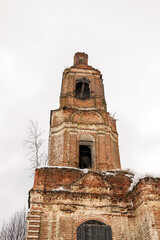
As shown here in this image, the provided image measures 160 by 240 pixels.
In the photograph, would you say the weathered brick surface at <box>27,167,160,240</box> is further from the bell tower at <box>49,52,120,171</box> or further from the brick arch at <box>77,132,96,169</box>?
the brick arch at <box>77,132,96,169</box>

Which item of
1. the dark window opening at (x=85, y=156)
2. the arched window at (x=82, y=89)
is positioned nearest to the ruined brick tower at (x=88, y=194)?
the dark window opening at (x=85, y=156)

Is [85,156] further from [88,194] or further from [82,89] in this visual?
[82,89]

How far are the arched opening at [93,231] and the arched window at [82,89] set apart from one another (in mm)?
8652

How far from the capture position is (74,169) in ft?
34.7

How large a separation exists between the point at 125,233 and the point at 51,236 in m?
2.64

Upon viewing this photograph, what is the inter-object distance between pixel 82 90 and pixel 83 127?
154 inches

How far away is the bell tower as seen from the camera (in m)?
12.0

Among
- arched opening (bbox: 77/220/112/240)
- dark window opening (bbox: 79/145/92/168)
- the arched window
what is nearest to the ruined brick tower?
arched opening (bbox: 77/220/112/240)

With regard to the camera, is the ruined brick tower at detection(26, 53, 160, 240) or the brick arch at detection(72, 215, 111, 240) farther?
the brick arch at detection(72, 215, 111, 240)

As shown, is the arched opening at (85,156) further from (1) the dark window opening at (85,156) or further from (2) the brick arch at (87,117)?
(2) the brick arch at (87,117)

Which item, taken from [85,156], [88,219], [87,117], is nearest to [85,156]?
[85,156]

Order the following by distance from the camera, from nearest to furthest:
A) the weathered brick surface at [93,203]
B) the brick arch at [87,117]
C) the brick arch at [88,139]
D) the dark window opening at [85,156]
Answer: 1. the weathered brick surface at [93,203]
2. the brick arch at [88,139]
3. the brick arch at [87,117]
4. the dark window opening at [85,156]

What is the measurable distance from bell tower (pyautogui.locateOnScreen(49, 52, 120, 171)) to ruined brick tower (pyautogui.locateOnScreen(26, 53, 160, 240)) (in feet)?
0.16

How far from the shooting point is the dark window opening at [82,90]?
16328mm
